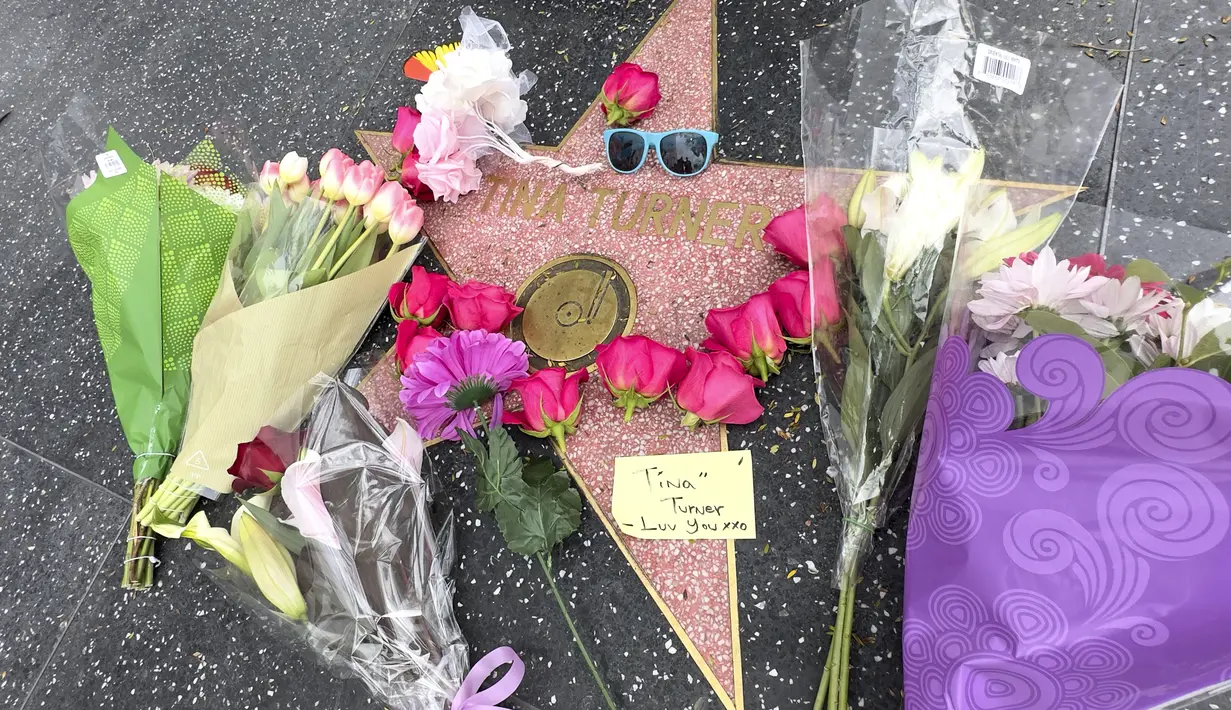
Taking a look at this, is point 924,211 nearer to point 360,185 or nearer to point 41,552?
point 360,185

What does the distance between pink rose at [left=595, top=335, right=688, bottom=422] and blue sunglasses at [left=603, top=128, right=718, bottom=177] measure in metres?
0.33

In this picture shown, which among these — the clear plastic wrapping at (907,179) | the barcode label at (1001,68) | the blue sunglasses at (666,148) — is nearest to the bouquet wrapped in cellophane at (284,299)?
the blue sunglasses at (666,148)

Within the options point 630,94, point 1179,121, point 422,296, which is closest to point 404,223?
point 422,296

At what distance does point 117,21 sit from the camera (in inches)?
65.9

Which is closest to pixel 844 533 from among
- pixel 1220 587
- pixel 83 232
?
pixel 1220 587

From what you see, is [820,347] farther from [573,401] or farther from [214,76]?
[214,76]

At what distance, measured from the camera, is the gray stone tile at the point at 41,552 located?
103cm

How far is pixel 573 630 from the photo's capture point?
806 millimetres

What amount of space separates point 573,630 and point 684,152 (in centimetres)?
66

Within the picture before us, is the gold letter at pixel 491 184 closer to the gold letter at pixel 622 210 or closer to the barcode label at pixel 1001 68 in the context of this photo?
the gold letter at pixel 622 210

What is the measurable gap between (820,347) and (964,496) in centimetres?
26

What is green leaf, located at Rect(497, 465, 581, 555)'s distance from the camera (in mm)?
816

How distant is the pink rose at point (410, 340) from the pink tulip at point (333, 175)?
0.25 m

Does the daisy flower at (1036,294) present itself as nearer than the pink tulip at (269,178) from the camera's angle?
Yes
